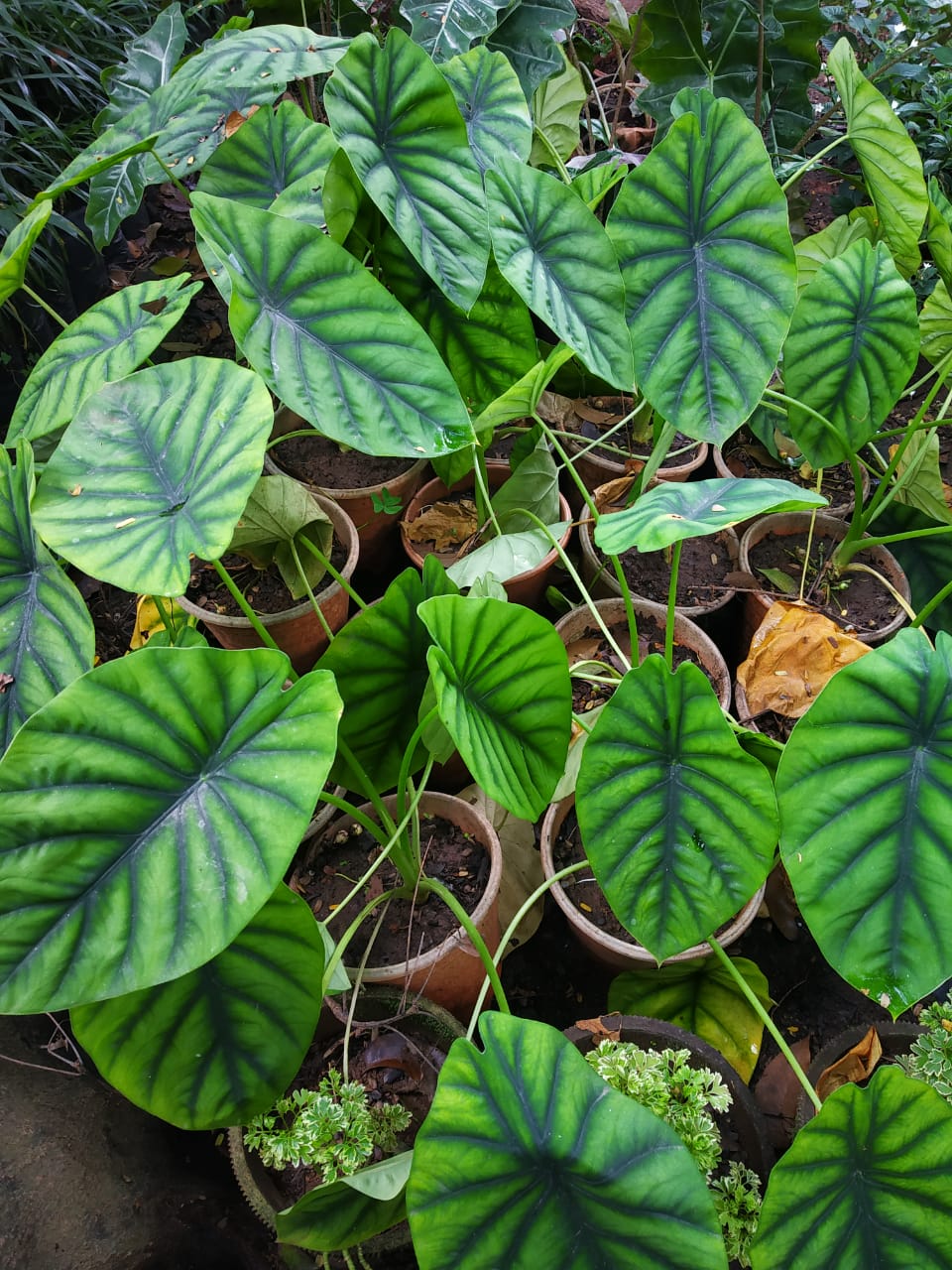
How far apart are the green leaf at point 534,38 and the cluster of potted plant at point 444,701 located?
65 cm

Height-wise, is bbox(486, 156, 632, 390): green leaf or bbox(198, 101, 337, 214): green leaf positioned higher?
bbox(486, 156, 632, 390): green leaf

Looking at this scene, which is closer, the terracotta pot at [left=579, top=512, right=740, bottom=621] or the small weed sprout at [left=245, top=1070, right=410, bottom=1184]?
the small weed sprout at [left=245, top=1070, right=410, bottom=1184]

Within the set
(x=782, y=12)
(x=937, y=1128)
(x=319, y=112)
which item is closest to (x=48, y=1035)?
(x=937, y=1128)

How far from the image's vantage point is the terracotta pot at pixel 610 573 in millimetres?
1670

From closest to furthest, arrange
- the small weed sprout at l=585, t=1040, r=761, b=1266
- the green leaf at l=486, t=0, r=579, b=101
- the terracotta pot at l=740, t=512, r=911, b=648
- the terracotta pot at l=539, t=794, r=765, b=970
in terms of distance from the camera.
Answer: the small weed sprout at l=585, t=1040, r=761, b=1266 → the terracotta pot at l=539, t=794, r=765, b=970 → the terracotta pot at l=740, t=512, r=911, b=648 → the green leaf at l=486, t=0, r=579, b=101

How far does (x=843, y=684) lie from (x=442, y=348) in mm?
866

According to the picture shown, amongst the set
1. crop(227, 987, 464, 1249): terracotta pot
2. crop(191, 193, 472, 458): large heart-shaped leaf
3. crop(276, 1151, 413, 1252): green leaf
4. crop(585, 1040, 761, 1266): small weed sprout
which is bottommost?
crop(227, 987, 464, 1249): terracotta pot

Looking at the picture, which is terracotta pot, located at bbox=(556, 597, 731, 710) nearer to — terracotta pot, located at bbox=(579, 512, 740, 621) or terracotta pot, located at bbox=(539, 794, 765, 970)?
terracotta pot, located at bbox=(579, 512, 740, 621)

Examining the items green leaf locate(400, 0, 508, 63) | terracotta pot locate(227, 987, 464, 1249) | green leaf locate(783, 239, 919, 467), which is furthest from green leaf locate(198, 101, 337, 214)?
terracotta pot locate(227, 987, 464, 1249)

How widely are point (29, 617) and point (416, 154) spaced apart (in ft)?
2.60

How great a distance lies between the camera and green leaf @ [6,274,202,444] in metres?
1.16

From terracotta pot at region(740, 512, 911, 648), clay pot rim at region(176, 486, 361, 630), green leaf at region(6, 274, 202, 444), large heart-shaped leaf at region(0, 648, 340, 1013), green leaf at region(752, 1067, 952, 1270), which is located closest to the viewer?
large heart-shaped leaf at region(0, 648, 340, 1013)

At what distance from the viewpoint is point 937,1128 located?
78 centimetres

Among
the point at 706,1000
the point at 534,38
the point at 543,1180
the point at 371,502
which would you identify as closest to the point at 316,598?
the point at 371,502
